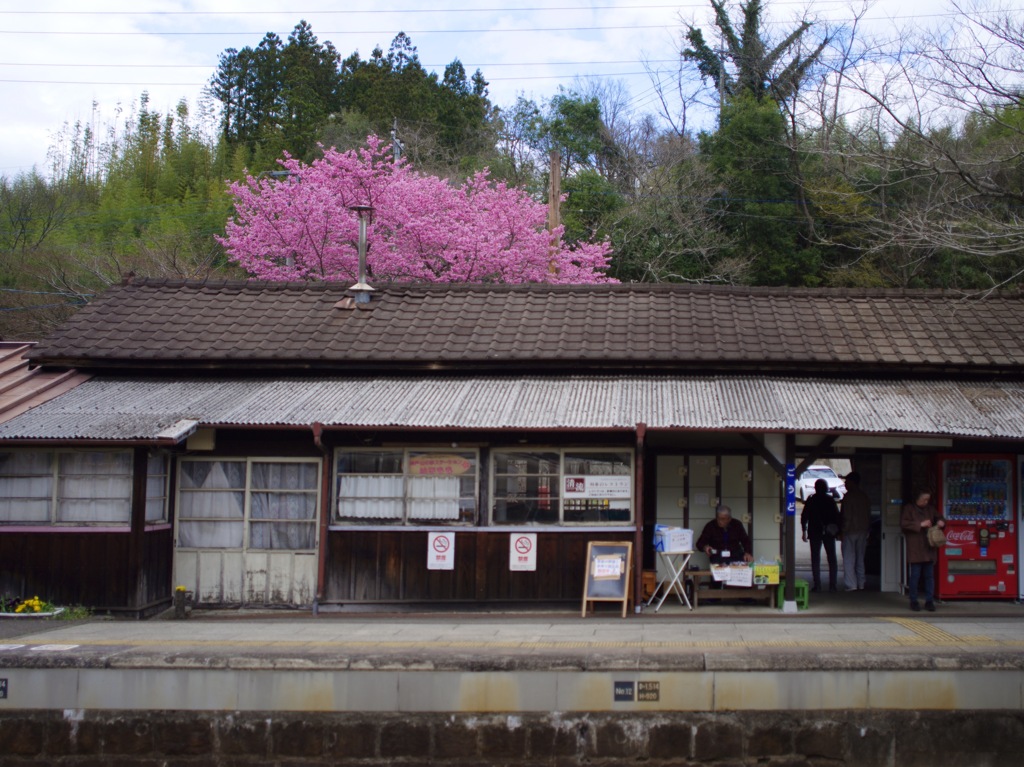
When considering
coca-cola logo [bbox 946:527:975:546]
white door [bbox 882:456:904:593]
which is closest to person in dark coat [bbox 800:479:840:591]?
white door [bbox 882:456:904:593]

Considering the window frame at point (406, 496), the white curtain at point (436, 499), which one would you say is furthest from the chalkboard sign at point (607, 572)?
the white curtain at point (436, 499)

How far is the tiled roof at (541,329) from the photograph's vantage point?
14086mm

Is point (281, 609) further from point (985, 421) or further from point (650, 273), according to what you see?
point (650, 273)

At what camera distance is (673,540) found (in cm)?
1270

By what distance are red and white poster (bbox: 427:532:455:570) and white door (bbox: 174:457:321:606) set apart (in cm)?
157

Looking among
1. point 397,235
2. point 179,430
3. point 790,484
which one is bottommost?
point 790,484

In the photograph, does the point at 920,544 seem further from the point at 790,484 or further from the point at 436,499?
the point at 436,499

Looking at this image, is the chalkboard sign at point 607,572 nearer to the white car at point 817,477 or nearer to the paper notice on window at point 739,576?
the paper notice on window at point 739,576

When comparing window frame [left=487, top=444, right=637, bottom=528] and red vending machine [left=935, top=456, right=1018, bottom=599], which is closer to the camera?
window frame [left=487, top=444, right=637, bottom=528]

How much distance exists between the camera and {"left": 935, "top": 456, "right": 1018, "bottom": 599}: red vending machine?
13.2m

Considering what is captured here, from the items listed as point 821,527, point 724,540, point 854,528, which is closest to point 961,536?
point 854,528

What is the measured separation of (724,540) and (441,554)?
3.67 meters

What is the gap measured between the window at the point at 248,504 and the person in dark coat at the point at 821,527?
23.8ft

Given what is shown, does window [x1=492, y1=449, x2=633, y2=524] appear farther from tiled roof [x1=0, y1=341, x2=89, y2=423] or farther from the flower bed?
tiled roof [x1=0, y1=341, x2=89, y2=423]
